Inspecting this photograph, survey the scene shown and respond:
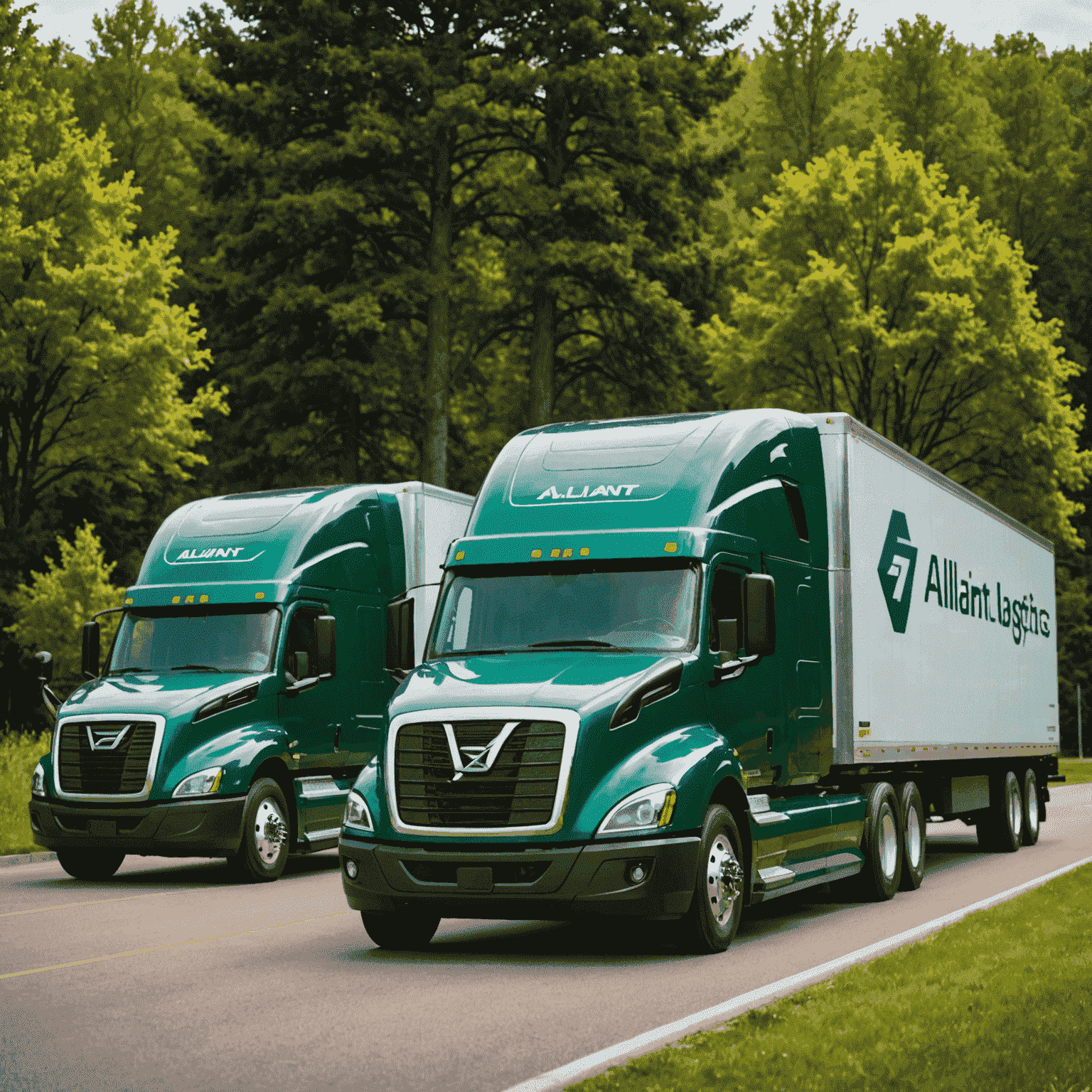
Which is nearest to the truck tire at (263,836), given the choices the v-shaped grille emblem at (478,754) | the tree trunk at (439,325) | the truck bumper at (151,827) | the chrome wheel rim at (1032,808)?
the truck bumper at (151,827)

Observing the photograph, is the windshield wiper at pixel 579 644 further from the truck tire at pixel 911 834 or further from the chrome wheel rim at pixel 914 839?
the chrome wheel rim at pixel 914 839

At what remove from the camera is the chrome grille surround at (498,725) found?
33.1 ft

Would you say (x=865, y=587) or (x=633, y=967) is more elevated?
(x=865, y=587)

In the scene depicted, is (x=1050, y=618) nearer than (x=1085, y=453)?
Yes

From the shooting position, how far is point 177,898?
1448 cm

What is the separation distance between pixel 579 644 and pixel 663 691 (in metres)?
0.78

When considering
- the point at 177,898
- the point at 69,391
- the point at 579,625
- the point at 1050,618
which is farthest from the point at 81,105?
the point at 579,625

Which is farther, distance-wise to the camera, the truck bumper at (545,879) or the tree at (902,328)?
the tree at (902,328)

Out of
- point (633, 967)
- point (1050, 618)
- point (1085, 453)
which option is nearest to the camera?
point (633, 967)

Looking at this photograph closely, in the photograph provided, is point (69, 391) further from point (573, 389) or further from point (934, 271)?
point (934, 271)

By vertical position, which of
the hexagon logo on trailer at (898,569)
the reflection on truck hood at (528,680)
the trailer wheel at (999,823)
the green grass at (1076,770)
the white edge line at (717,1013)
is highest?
the hexagon logo on trailer at (898,569)

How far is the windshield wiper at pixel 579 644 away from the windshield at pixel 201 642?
562cm

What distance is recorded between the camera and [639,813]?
1012 cm

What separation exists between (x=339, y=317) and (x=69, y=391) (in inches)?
224
